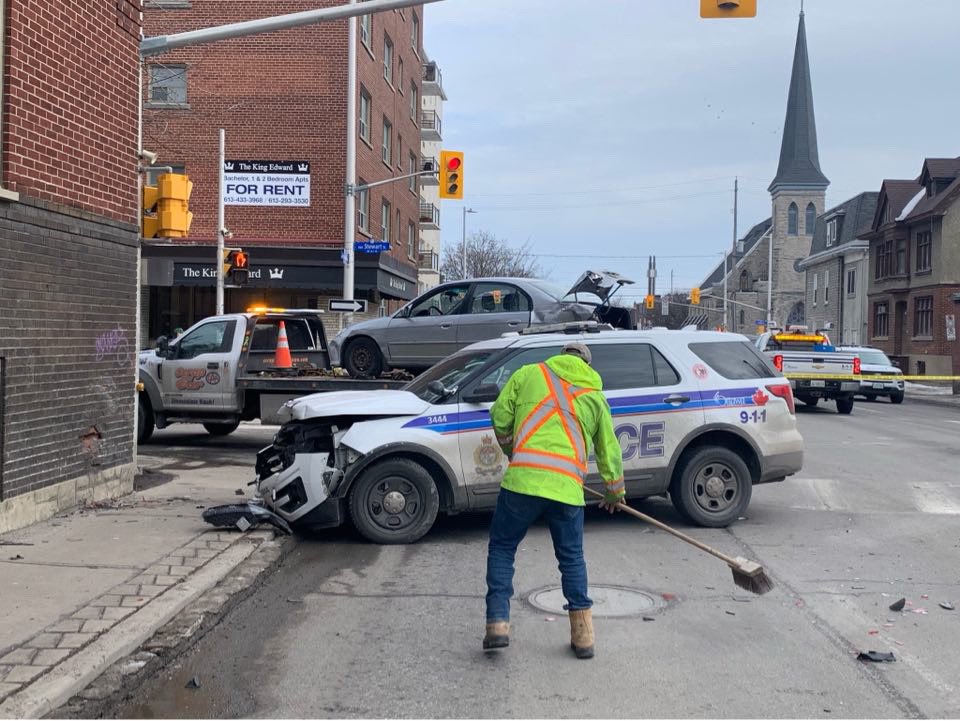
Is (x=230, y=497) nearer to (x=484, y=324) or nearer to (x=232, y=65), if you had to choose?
(x=484, y=324)

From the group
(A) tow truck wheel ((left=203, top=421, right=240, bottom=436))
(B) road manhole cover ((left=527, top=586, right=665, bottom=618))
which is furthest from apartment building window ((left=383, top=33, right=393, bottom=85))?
(B) road manhole cover ((left=527, top=586, right=665, bottom=618))

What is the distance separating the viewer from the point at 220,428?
1590 centimetres

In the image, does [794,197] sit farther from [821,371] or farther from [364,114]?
A: [821,371]

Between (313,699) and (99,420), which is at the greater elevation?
(99,420)

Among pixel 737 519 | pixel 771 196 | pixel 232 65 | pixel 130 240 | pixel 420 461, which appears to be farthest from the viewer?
pixel 771 196

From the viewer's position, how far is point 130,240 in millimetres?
10352

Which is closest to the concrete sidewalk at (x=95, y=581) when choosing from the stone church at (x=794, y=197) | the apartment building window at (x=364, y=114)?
the apartment building window at (x=364, y=114)

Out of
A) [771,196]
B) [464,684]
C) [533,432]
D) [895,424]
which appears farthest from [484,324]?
[771,196]

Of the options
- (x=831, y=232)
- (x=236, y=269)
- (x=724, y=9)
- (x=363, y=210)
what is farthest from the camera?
(x=831, y=232)

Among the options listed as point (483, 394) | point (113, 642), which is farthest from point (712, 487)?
point (113, 642)

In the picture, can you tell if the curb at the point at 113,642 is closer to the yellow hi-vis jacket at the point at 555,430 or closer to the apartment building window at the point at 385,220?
the yellow hi-vis jacket at the point at 555,430

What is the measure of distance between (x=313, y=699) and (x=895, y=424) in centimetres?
1913

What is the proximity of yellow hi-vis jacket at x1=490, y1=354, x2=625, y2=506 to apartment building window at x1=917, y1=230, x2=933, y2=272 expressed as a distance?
43.1m

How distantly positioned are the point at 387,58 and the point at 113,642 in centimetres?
3236
